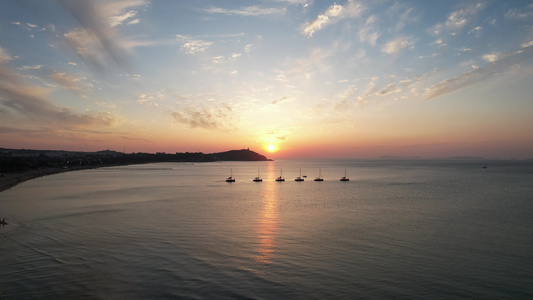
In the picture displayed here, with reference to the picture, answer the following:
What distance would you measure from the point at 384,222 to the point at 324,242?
12.8 meters

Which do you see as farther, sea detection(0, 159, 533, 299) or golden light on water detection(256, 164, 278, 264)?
golden light on water detection(256, 164, 278, 264)

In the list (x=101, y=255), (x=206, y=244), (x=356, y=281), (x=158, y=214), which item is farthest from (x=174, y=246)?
(x=158, y=214)

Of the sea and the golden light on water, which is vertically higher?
the sea

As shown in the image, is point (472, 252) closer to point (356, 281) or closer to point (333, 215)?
point (356, 281)

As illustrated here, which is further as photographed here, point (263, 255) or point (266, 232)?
point (266, 232)

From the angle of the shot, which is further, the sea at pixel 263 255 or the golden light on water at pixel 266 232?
the golden light on water at pixel 266 232

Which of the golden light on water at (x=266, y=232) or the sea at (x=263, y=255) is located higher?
the sea at (x=263, y=255)

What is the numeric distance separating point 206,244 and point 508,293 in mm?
20606

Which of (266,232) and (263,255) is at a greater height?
(263,255)

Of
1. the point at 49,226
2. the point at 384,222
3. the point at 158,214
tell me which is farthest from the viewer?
the point at 158,214

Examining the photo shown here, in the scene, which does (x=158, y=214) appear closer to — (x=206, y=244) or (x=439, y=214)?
(x=206, y=244)

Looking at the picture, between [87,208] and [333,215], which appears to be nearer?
[333,215]

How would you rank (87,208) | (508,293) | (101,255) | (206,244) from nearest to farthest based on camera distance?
(508,293)
(101,255)
(206,244)
(87,208)

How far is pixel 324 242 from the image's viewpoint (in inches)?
1062
